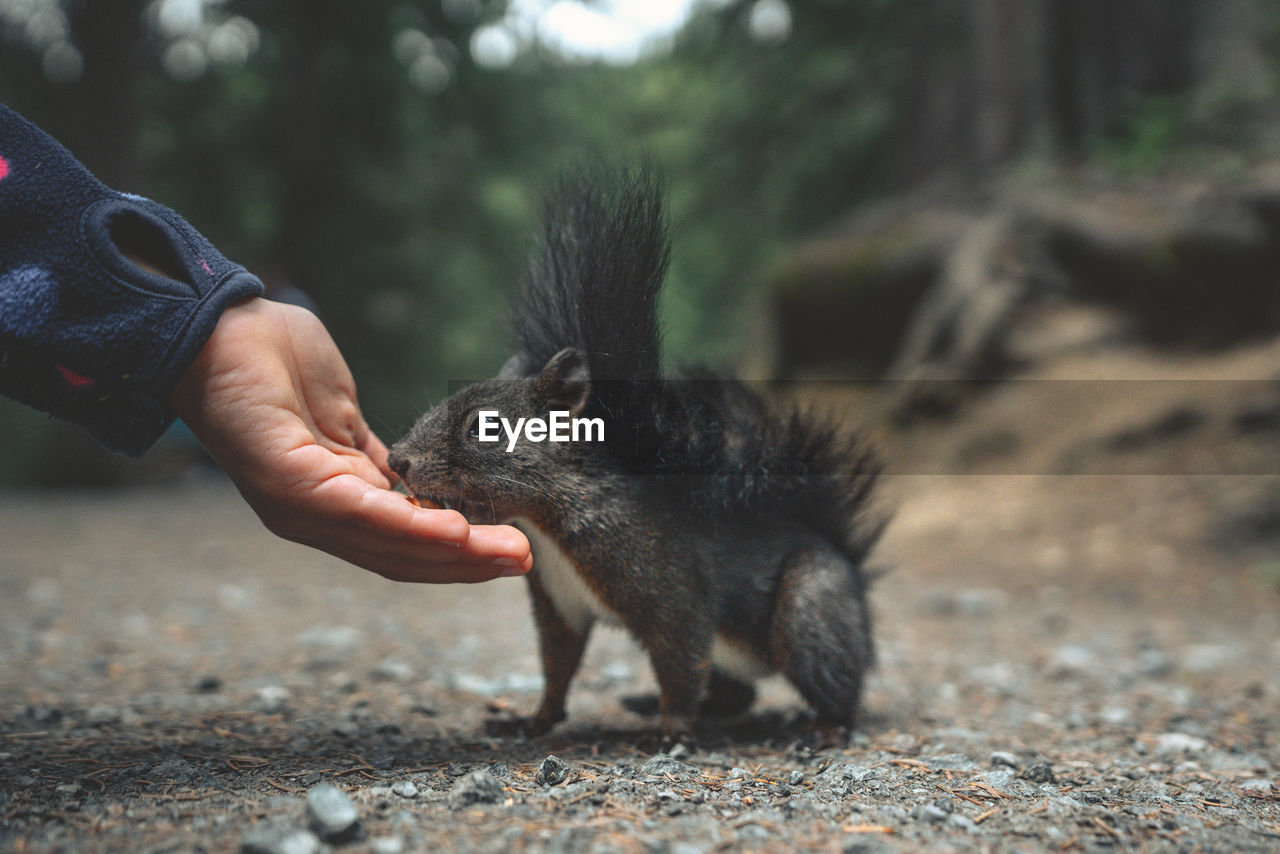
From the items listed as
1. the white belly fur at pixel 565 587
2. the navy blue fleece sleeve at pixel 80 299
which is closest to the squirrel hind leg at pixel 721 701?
the white belly fur at pixel 565 587

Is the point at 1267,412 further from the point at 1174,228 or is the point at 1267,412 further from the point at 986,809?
the point at 986,809

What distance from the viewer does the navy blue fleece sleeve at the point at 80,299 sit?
6.00ft

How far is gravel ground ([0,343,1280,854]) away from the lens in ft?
5.82

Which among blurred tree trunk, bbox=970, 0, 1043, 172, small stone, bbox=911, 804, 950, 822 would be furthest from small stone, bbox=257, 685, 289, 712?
blurred tree trunk, bbox=970, 0, 1043, 172

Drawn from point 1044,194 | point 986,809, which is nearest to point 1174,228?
point 1044,194

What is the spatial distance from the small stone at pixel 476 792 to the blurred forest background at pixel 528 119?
573 centimetres

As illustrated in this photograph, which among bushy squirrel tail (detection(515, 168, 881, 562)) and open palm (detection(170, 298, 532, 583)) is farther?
bushy squirrel tail (detection(515, 168, 881, 562))

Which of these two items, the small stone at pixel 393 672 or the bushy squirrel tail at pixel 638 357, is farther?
the small stone at pixel 393 672

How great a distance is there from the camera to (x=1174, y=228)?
718 centimetres

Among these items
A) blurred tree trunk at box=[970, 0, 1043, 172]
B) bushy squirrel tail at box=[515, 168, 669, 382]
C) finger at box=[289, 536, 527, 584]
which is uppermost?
blurred tree trunk at box=[970, 0, 1043, 172]

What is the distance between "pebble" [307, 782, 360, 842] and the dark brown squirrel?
819 millimetres

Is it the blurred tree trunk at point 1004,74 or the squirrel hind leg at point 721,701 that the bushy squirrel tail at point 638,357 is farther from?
the blurred tree trunk at point 1004,74

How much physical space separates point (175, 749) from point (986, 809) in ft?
6.07

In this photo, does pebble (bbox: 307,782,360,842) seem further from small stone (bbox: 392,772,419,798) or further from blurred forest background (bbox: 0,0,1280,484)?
blurred forest background (bbox: 0,0,1280,484)
